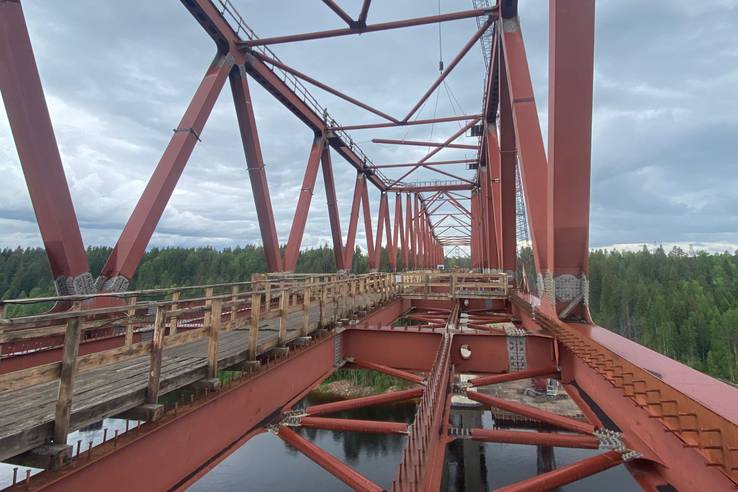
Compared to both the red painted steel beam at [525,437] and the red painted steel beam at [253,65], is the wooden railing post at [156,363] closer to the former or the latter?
the red painted steel beam at [525,437]

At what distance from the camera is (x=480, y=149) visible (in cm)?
2477

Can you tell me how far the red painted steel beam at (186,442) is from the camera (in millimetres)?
2977

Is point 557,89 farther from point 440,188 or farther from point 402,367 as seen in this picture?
point 440,188

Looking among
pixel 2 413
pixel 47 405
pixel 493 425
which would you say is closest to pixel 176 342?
pixel 47 405

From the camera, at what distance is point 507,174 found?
16344 mm

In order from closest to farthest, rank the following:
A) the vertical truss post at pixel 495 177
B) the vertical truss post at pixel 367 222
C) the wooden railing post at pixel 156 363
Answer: the wooden railing post at pixel 156 363, the vertical truss post at pixel 495 177, the vertical truss post at pixel 367 222

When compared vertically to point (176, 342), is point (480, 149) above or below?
above

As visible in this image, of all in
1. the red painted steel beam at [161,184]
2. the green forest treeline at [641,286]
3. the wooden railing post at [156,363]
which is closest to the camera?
the wooden railing post at [156,363]

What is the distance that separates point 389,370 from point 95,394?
5.44 metres

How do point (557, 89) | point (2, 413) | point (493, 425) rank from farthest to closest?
point (493, 425) < point (557, 89) < point (2, 413)

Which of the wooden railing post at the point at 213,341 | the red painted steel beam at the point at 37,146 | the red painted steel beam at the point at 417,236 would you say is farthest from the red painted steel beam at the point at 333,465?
the red painted steel beam at the point at 417,236

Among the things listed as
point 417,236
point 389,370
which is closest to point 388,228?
point 417,236

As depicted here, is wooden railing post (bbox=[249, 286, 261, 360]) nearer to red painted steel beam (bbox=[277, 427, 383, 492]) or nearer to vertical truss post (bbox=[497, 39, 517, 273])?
red painted steel beam (bbox=[277, 427, 383, 492])

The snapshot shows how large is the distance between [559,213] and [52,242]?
32.4 feet
